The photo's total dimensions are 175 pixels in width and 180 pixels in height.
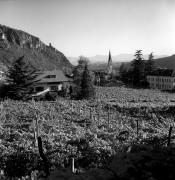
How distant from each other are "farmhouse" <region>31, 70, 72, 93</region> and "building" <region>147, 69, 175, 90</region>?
3896cm

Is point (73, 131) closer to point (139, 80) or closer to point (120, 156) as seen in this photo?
point (120, 156)

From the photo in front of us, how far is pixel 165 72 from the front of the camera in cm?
7981

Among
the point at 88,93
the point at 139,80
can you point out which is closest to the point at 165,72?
the point at 139,80

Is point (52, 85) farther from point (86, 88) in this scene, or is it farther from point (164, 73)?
point (164, 73)

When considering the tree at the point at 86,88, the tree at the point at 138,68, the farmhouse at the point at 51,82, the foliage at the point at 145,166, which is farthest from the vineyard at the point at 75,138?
the tree at the point at 138,68

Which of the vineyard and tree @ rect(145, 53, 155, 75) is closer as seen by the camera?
the vineyard

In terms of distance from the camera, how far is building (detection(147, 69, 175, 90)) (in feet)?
250

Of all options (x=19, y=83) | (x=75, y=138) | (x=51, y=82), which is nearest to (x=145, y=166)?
(x=75, y=138)

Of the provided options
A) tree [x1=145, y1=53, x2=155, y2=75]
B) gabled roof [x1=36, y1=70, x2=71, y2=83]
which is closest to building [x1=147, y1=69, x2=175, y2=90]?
tree [x1=145, y1=53, x2=155, y2=75]

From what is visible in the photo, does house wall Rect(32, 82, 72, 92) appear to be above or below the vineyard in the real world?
above

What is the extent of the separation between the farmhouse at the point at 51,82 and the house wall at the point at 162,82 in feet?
128

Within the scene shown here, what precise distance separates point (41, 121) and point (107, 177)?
16.5 m

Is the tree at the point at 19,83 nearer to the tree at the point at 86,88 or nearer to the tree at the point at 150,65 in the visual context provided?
the tree at the point at 86,88

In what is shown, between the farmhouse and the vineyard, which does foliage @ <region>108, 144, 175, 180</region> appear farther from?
the farmhouse
